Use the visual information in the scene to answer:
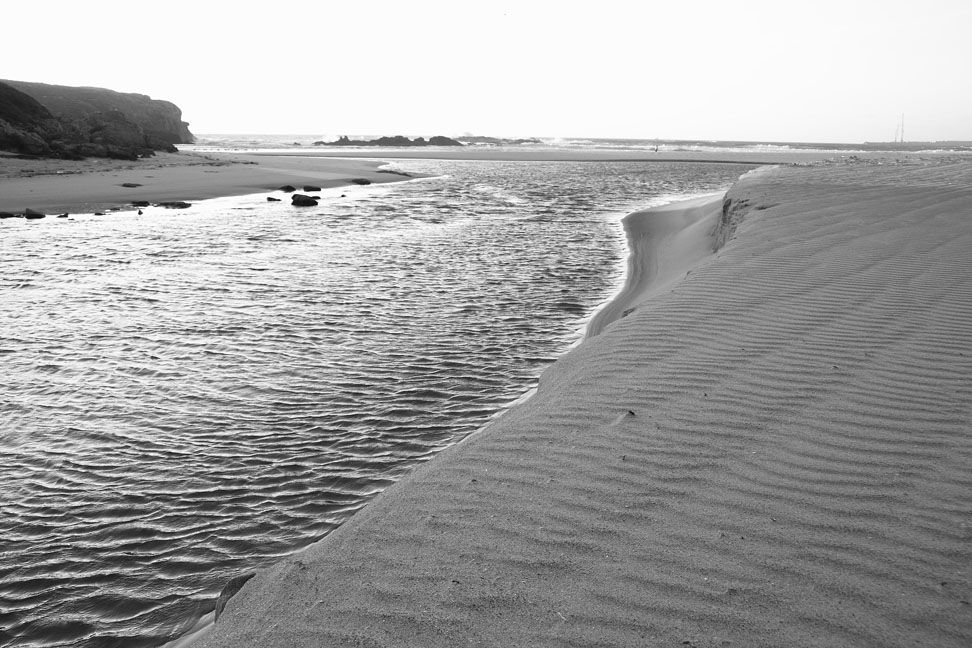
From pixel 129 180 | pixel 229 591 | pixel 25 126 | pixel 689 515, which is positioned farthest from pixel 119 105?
pixel 689 515

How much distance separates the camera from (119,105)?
228ft

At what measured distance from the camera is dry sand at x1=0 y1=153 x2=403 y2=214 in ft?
57.6

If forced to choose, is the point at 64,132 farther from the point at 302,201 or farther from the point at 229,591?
the point at 229,591

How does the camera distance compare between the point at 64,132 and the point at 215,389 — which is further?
the point at 64,132

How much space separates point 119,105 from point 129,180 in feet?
187

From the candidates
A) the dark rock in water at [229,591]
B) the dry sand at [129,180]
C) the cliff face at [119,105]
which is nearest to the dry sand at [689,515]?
the dark rock in water at [229,591]

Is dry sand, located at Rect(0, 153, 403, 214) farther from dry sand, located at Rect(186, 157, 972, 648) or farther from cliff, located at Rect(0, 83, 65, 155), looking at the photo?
dry sand, located at Rect(186, 157, 972, 648)

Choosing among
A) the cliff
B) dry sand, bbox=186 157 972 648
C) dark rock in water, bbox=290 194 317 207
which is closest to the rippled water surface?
dry sand, bbox=186 157 972 648

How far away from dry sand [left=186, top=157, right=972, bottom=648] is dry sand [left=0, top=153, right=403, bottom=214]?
16848 millimetres

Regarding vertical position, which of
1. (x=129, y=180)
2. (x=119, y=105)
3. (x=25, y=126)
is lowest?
(x=129, y=180)

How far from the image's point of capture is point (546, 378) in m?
5.23

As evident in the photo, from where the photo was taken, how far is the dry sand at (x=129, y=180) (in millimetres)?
17547

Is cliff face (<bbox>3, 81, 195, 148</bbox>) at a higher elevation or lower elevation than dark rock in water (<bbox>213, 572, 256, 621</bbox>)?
higher

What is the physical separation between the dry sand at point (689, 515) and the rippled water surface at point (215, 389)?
31.4 inches
